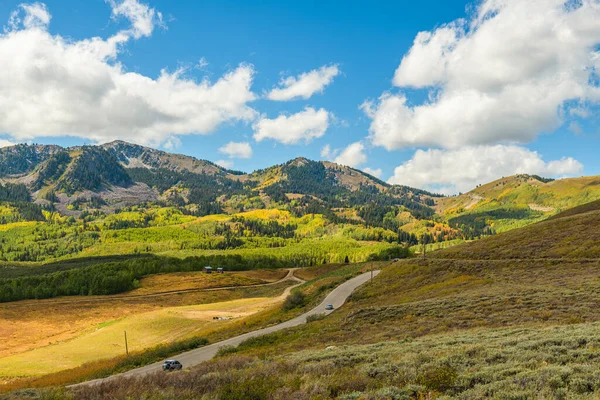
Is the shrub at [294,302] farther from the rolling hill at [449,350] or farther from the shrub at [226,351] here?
the shrub at [226,351]

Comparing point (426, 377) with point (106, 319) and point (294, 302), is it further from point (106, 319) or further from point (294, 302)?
point (106, 319)

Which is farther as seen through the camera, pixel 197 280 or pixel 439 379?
pixel 197 280

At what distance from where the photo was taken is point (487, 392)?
10.7 metres

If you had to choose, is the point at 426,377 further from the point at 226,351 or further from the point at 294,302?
the point at 294,302

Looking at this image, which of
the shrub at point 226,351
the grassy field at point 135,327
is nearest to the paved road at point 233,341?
the shrub at point 226,351

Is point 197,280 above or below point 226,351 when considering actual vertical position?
below

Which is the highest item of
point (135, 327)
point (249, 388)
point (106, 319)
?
point (249, 388)

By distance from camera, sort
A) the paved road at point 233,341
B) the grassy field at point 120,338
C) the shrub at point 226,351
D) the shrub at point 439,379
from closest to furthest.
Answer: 1. the shrub at point 439,379
2. the shrub at point 226,351
3. the paved road at point 233,341
4. the grassy field at point 120,338

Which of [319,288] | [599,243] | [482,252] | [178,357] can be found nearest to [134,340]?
[178,357]

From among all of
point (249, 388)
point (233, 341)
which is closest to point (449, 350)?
point (249, 388)

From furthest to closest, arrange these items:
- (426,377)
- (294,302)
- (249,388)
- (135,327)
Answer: (135,327) → (294,302) → (426,377) → (249,388)

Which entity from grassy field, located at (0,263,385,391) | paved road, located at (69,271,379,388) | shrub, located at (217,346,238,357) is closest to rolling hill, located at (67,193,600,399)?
shrub, located at (217,346,238,357)

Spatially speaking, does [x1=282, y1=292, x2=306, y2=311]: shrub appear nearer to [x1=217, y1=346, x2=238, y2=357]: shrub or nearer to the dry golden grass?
[x1=217, y1=346, x2=238, y2=357]: shrub

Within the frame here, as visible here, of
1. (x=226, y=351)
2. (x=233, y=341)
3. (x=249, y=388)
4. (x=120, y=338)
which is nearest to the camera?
(x=249, y=388)
